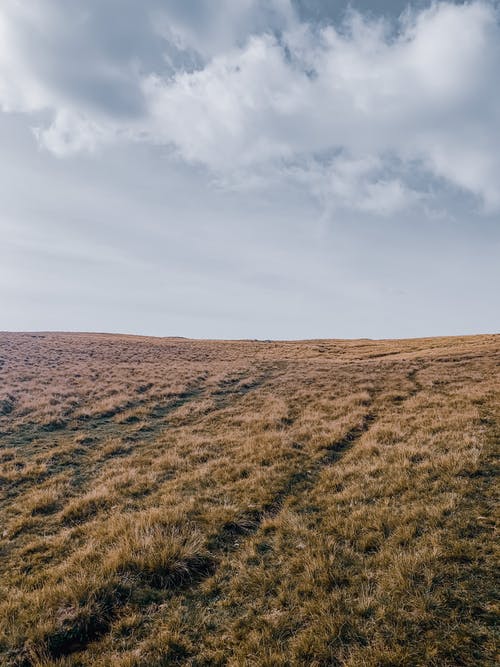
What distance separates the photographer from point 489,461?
1068 cm

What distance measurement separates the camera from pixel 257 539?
8141 mm

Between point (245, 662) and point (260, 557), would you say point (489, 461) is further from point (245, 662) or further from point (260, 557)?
point (245, 662)

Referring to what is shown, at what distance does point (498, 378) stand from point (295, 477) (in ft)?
65.6

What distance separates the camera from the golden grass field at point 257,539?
17.6ft

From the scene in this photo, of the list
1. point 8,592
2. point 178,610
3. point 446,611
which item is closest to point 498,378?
point 446,611

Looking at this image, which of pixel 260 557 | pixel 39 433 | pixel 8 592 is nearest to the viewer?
pixel 8 592

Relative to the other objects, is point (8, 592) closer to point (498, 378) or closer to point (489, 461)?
point (489, 461)

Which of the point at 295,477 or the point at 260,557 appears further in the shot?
the point at 295,477

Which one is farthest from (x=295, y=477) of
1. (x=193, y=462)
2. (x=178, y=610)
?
(x=178, y=610)

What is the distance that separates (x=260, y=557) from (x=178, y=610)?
6.19 ft

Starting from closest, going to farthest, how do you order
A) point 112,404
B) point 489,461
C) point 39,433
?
point 489,461
point 39,433
point 112,404

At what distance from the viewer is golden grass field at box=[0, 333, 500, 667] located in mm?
5355

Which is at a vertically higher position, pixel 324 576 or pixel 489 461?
pixel 489 461

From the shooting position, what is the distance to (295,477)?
37.9 ft
